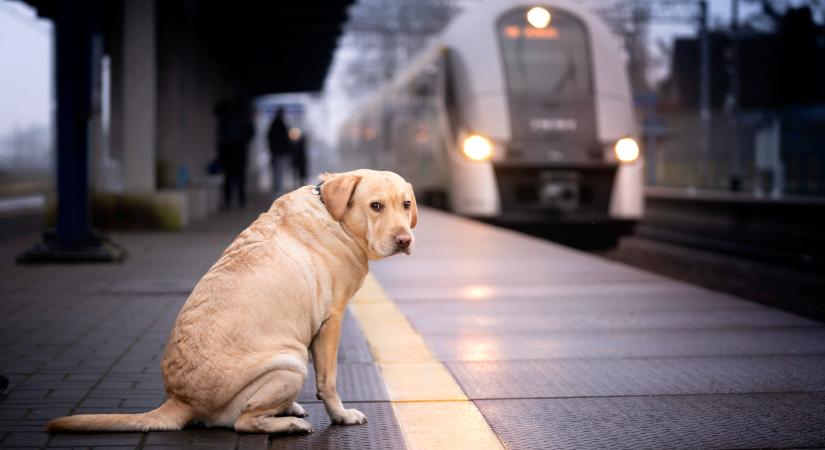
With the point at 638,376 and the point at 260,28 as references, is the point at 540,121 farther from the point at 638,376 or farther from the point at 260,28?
the point at 638,376

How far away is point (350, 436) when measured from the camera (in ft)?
13.6

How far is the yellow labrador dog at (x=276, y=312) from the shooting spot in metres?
3.92

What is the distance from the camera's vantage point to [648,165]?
4075 cm

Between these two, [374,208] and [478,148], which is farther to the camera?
[478,148]

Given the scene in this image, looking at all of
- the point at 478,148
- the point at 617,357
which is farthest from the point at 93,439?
the point at 478,148

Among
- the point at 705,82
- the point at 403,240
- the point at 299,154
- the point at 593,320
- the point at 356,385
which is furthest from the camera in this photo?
the point at 705,82

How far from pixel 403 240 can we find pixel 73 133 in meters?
7.32

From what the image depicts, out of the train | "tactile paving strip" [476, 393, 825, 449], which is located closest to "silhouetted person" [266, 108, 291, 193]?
the train

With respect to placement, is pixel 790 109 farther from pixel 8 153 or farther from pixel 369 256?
pixel 369 256

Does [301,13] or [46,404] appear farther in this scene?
[301,13]

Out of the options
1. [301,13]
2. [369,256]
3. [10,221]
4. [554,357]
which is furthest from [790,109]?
[369,256]

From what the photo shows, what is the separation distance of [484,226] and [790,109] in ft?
50.8

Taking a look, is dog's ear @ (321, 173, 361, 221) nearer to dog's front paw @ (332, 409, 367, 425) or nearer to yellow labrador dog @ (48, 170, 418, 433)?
yellow labrador dog @ (48, 170, 418, 433)

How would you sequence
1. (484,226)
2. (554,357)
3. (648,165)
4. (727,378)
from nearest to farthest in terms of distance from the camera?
(727,378)
(554,357)
(484,226)
(648,165)
